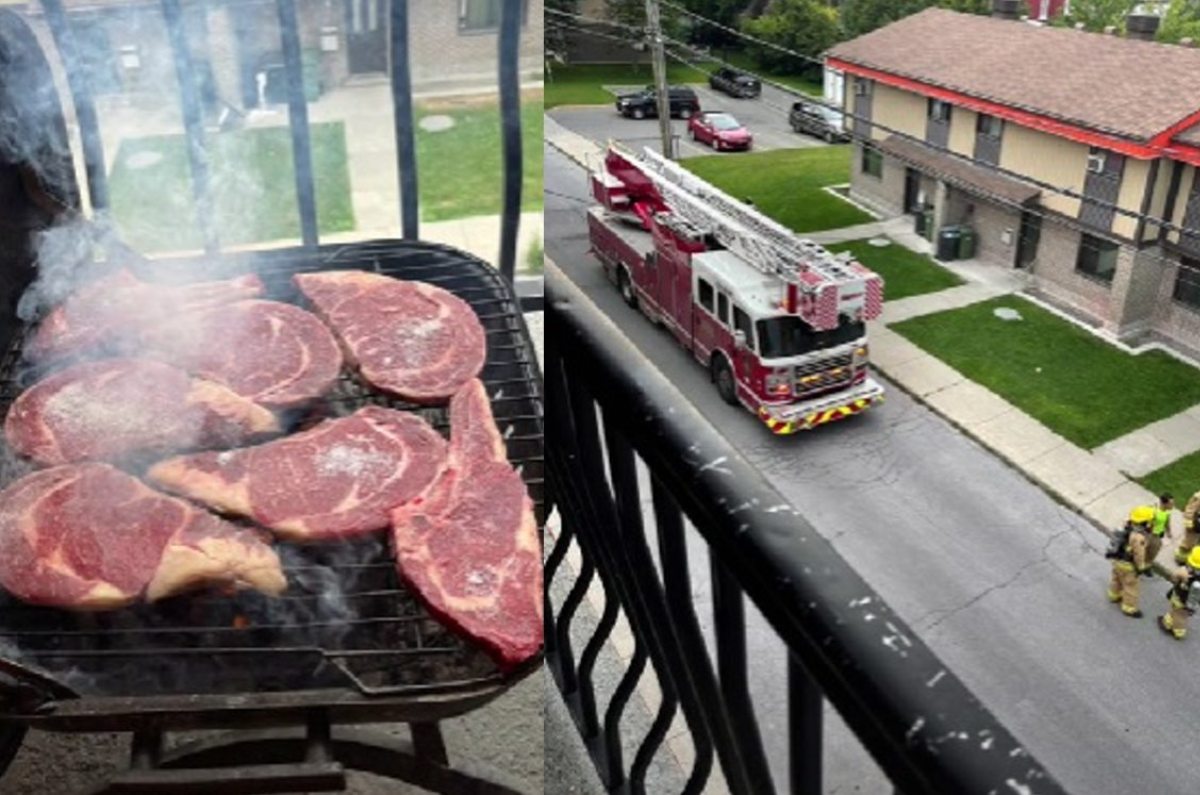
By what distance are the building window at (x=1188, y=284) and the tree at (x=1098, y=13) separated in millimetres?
2078

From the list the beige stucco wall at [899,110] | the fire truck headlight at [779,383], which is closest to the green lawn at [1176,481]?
the fire truck headlight at [779,383]

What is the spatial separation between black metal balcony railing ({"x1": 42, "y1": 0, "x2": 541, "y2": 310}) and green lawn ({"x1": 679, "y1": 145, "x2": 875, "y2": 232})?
6.76 m

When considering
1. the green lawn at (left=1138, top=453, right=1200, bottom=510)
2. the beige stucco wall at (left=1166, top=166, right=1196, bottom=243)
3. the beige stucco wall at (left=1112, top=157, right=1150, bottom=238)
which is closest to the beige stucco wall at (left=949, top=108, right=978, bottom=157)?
the beige stucco wall at (left=1112, top=157, right=1150, bottom=238)

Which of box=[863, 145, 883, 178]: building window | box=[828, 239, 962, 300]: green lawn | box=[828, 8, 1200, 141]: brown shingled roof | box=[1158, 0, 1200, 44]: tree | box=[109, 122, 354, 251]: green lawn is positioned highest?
box=[109, 122, 354, 251]: green lawn

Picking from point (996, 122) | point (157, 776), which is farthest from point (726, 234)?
point (157, 776)

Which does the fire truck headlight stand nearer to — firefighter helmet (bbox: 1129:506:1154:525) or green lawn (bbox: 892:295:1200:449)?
firefighter helmet (bbox: 1129:506:1154:525)

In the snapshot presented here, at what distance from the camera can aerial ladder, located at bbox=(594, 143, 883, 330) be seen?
3.91 metres

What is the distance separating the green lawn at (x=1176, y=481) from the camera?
4711 millimetres

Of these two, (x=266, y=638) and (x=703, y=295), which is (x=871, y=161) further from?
(x=266, y=638)

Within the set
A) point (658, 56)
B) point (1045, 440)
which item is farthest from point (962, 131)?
point (1045, 440)

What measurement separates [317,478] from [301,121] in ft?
0.67

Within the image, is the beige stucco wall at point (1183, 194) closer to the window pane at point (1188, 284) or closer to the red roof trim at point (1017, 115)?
the red roof trim at point (1017, 115)

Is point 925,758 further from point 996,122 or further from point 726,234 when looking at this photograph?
point 996,122

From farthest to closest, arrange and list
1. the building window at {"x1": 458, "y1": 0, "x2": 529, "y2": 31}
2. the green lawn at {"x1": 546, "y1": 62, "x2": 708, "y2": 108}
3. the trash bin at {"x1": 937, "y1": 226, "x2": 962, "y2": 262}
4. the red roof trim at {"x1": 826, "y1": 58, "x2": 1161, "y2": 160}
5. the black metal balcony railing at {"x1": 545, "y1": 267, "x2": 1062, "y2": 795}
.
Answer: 1. the trash bin at {"x1": 937, "y1": 226, "x2": 962, "y2": 262}
2. the green lawn at {"x1": 546, "y1": 62, "x2": 708, "y2": 108}
3. the red roof trim at {"x1": 826, "y1": 58, "x2": 1161, "y2": 160}
4. the building window at {"x1": 458, "y1": 0, "x2": 529, "y2": 31}
5. the black metal balcony railing at {"x1": 545, "y1": 267, "x2": 1062, "y2": 795}
